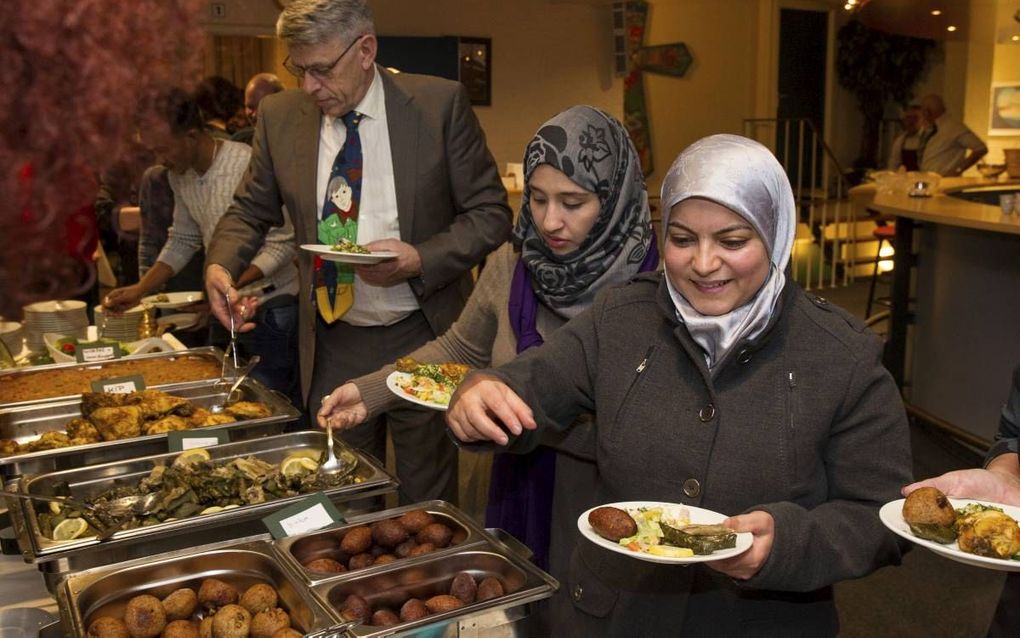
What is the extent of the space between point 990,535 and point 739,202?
1.47 ft

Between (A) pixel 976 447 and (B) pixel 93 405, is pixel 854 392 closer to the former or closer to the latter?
(B) pixel 93 405

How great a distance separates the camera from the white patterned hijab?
1144 millimetres

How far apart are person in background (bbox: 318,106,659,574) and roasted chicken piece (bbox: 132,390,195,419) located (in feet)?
1.29

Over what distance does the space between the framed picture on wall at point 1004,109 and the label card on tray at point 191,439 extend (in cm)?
862

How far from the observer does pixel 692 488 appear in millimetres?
1175

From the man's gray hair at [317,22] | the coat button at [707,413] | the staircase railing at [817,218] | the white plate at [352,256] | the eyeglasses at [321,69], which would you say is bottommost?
the staircase railing at [817,218]

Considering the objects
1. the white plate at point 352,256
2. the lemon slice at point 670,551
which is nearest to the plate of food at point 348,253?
the white plate at point 352,256

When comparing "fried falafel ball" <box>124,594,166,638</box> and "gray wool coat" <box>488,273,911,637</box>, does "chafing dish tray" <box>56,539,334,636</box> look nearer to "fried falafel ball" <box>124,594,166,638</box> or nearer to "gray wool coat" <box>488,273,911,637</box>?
"fried falafel ball" <box>124,594,166,638</box>

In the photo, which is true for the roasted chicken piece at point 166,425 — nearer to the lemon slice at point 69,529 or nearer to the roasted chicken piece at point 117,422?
the roasted chicken piece at point 117,422

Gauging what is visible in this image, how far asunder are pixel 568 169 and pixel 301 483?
659mm

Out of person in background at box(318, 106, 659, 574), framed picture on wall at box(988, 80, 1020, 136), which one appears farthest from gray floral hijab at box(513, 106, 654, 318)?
framed picture on wall at box(988, 80, 1020, 136)

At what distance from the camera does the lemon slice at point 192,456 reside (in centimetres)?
163

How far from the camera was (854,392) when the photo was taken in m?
1.14

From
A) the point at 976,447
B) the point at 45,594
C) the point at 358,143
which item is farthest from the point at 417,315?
the point at 976,447
